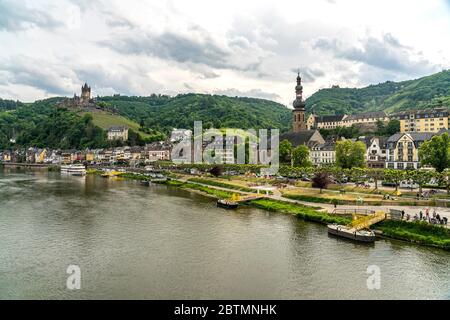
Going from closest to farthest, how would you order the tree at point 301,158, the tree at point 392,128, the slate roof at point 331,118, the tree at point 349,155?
the tree at point 349,155 < the tree at point 301,158 < the tree at point 392,128 < the slate roof at point 331,118

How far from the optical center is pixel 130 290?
20.3 m

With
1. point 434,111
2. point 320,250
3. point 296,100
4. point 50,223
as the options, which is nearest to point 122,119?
point 296,100

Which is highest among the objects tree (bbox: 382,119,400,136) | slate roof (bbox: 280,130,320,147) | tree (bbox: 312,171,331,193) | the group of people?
tree (bbox: 382,119,400,136)

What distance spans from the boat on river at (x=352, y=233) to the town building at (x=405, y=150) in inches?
1468

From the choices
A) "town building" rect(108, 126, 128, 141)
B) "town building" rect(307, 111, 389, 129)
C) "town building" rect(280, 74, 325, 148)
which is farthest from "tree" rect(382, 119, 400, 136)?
"town building" rect(108, 126, 128, 141)

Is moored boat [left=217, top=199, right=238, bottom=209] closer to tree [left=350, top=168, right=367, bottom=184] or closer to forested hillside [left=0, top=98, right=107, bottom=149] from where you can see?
tree [left=350, top=168, right=367, bottom=184]

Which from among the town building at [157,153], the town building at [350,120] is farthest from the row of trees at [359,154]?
the town building at [157,153]

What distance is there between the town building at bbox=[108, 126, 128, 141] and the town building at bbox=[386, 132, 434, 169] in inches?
4147

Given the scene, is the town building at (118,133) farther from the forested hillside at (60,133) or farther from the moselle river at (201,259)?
the moselle river at (201,259)

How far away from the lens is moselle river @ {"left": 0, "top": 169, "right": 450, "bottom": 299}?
20266 millimetres

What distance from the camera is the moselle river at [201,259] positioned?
20.3 meters

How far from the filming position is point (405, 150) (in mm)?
64375
